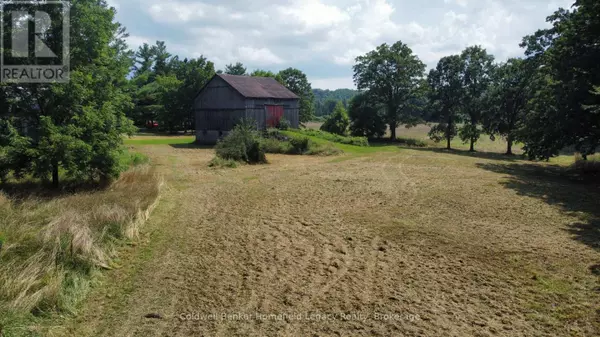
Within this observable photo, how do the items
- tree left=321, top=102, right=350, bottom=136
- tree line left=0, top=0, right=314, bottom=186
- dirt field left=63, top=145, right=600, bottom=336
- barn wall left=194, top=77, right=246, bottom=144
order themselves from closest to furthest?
dirt field left=63, top=145, right=600, bottom=336 → tree line left=0, top=0, right=314, bottom=186 → barn wall left=194, top=77, right=246, bottom=144 → tree left=321, top=102, right=350, bottom=136

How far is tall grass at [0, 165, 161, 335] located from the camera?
22.6ft

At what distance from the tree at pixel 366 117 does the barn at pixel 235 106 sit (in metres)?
13.2

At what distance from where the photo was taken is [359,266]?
891cm

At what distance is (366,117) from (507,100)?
16.3 meters

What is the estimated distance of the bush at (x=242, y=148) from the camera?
24969 mm

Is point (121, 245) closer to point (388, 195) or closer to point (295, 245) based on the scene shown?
point (295, 245)

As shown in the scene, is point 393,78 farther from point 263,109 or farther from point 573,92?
point 573,92

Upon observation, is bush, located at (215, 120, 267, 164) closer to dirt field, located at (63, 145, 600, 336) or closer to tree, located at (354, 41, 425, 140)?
dirt field, located at (63, 145, 600, 336)

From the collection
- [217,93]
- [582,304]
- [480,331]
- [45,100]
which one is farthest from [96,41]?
[217,93]

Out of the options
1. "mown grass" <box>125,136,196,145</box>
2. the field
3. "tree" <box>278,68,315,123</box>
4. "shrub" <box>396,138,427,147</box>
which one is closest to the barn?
"mown grass" <box>125,136,196,145</box>

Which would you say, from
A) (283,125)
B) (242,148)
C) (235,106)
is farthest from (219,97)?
(242,148)

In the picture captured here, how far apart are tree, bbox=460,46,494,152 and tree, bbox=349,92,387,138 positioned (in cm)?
1020

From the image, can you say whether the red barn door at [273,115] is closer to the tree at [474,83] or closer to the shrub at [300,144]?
the shrub at [300,144]

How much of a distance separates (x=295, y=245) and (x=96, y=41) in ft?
37.4
